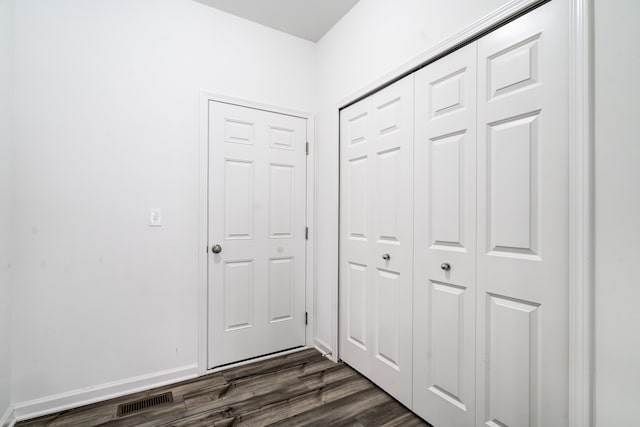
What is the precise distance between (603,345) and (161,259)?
243cm

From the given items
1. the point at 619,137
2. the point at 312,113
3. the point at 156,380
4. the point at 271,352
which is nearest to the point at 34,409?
the point at 156,380

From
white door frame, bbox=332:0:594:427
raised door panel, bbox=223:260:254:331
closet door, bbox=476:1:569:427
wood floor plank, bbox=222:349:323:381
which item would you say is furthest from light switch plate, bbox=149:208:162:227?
white door frame, bbox=332:0:594:427

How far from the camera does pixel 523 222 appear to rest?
1.30 metres

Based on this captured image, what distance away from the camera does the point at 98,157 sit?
1981 mm

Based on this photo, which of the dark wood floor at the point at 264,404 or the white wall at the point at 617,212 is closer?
the white wall at the point at 617,212

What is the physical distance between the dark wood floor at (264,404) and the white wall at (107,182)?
0.66 ft

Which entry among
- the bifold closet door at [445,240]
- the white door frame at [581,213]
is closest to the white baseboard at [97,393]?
the bifold closet door at [445,240]

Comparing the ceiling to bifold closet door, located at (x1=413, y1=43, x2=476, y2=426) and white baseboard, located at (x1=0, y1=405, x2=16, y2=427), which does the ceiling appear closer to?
bifold closet door, located at (x1=413, y1=43, x2=476, y2=426)

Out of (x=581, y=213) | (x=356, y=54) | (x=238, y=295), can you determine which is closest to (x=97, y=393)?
(x=238, y=295)

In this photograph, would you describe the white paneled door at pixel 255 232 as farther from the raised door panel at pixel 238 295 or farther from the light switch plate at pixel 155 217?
the light switch plate at pixel 155 217

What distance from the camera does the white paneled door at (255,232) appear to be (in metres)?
2.36

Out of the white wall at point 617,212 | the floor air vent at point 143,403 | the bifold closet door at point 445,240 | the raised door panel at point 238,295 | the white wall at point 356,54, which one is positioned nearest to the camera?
the white wall at point 617,212

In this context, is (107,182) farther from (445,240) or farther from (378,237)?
(445,240)

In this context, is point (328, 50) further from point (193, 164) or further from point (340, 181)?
point (193, 164)
